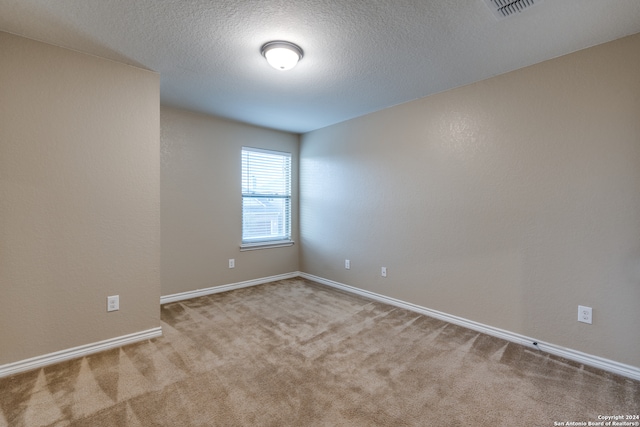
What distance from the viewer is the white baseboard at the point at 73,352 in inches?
79.0

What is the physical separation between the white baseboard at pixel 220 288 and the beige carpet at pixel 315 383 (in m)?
0.80

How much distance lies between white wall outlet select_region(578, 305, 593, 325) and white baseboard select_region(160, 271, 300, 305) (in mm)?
3487

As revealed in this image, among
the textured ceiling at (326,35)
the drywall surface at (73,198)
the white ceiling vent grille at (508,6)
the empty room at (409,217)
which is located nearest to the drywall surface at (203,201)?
the empty room at (409,217)

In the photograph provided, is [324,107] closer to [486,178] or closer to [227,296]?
[486,178]

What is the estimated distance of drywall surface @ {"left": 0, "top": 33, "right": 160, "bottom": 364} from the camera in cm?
202

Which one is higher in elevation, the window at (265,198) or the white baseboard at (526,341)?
the window at (265,198)

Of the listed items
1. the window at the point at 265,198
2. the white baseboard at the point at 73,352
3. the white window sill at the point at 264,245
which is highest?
the window at the point at 265,198

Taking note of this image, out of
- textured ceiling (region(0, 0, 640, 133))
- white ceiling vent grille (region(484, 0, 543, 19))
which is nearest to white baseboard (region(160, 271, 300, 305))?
textured ceiling (region(0, 0, 640, 133))

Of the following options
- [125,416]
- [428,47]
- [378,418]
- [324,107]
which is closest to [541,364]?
[378,418]

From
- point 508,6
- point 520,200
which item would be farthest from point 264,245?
point 508,6

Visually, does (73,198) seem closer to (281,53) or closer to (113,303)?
(113,303)

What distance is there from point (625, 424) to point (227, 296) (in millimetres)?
3591

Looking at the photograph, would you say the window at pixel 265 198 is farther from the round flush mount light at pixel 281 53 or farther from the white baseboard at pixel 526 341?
the round flush mount light at pixel 281 53

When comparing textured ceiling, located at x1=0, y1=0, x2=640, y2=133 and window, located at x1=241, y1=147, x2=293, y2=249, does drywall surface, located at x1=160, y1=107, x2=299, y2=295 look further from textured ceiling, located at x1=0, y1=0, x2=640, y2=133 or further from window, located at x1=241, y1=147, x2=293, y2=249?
textured ceiling, located at x1=0, y1=0, x2=640, y2=133
